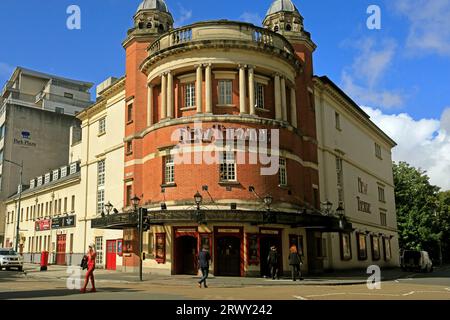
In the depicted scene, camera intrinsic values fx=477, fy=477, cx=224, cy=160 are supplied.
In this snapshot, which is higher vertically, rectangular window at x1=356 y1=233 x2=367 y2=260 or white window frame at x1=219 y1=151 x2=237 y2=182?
white window frame at x1=219 y1=151 x2=237 y2=182

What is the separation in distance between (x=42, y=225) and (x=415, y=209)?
45886 mm

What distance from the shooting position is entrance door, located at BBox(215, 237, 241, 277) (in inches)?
1067

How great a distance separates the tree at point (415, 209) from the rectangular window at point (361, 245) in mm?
18618

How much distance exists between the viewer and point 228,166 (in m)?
28.1

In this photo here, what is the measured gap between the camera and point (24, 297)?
14953 mm

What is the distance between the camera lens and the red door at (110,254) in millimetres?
35406

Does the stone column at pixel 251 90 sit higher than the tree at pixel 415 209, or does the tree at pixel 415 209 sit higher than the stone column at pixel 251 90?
the stone column at pixel 251 90

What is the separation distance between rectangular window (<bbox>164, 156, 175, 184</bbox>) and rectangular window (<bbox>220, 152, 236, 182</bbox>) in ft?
10.2

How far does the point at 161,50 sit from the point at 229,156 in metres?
8.12

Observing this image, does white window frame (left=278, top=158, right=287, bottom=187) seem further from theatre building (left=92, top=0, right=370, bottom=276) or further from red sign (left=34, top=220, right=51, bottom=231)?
red sign (left=34, top=220, right=51, bottom=231)

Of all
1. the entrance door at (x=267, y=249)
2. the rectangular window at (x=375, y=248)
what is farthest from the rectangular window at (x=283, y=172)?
the rectangular window at (x=375, y=248)

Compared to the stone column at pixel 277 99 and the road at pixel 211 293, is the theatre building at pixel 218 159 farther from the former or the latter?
the road at pixel 211 293

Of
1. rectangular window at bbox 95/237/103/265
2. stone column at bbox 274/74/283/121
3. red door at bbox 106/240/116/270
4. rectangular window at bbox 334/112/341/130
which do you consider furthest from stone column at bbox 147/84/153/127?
rectangular window at bbox 334/112/341/130

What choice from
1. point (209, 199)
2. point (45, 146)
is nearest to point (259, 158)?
point (209, 199)
